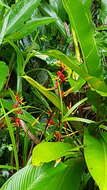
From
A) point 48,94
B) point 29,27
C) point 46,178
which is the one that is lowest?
point 46,178

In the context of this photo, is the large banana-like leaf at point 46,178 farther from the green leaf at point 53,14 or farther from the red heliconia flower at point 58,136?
the green leaf at point 53,14

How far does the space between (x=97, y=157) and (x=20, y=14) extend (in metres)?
0.77

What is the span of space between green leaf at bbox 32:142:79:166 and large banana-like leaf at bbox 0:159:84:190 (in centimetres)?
4

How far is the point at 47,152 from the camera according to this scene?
0.83 meters

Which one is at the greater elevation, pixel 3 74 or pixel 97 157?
pixel 3 74

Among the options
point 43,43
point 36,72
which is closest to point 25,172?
point 36,72

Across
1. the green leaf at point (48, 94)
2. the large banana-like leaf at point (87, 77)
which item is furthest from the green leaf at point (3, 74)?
the large banana-like leaf at point (87, 77)

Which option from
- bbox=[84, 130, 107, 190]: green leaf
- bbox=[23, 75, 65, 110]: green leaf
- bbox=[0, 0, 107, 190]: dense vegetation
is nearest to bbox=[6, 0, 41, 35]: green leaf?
bbox=[0, 0, 107, 190]: dense vegetation

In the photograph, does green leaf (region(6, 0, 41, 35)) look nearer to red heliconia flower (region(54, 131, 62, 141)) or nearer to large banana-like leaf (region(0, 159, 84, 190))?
red heliconia flower (region(54, 131, 62, 141))

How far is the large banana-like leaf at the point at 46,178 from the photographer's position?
84 centimetres

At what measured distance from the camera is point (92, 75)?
0.95 metres

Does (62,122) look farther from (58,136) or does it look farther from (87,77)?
(87,77)

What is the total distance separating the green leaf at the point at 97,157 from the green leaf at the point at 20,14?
0.61 metres

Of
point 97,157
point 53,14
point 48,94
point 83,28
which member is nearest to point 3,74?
point 48,94
